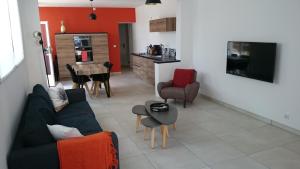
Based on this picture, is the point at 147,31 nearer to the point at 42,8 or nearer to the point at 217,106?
the point at 42,8

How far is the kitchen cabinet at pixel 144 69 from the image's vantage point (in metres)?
7.63

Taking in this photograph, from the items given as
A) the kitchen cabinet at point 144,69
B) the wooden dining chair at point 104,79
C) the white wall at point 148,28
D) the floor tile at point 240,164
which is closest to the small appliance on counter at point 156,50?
the white wall at point 148,28

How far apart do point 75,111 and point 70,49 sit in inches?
217

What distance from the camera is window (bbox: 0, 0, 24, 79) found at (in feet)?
10.8

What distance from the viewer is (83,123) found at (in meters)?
3.40

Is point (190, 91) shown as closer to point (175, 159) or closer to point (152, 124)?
point (152, 124)

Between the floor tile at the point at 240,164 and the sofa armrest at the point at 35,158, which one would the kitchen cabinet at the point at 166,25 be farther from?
the sofa armrest at the point at 35,158

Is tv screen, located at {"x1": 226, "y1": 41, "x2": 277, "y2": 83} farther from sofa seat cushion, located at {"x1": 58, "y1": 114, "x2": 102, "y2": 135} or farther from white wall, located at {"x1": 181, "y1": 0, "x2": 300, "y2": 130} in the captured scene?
sofa seat cushion, located at {"x1": 58, "y1": 114, "x2": 102, "y2": 135}

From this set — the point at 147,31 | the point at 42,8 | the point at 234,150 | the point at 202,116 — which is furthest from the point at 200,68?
the point at 42,8

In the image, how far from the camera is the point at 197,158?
3232 millimetres

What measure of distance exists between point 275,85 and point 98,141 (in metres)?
3.36

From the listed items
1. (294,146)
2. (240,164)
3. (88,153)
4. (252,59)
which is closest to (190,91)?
(252,59)

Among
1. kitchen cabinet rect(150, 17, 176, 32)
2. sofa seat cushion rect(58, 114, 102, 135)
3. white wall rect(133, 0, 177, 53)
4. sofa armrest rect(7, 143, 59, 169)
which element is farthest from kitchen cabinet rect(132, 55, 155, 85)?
sofa armrest rect(7, 143, 59, 169)

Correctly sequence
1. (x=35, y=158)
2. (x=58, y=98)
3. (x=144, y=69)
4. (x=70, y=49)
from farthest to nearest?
(x=70, y=49), (x=144, y=69), (x=58, y=98), (x=35, y=158)
